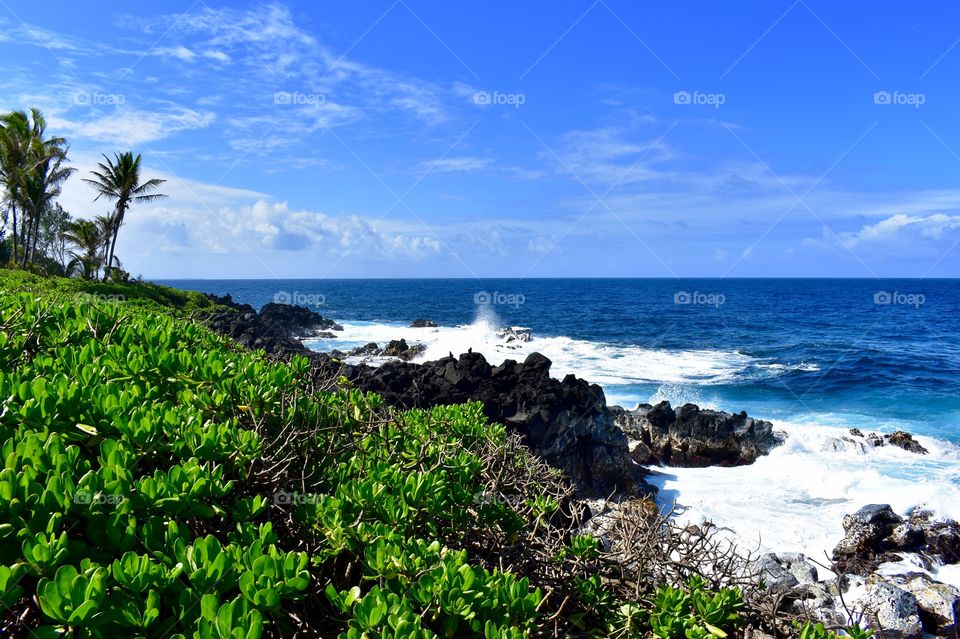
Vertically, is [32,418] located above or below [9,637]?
above

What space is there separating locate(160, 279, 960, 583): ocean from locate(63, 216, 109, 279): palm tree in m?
11.9

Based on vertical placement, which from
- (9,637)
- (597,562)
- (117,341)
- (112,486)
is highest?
(117,341)

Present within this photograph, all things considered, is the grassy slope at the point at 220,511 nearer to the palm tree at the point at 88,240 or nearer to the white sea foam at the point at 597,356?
the white sea foam at the point at 597,356

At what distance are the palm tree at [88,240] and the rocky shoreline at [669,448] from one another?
1017 inches

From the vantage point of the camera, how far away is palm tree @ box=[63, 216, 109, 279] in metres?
34.0

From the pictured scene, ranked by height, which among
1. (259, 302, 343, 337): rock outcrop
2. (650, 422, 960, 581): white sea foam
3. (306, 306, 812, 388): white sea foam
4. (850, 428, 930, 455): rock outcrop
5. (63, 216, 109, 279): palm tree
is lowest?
(650, 422, 960, 581): white sea foam

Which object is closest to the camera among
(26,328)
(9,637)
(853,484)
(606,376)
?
(9,637)

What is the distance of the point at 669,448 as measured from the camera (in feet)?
53.9

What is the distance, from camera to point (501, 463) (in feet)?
11.3

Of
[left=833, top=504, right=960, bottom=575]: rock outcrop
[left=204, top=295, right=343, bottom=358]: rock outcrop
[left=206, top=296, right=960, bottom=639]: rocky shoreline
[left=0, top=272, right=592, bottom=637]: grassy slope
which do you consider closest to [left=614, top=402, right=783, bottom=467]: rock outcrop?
[left=206, top=296, right=960, bottom=639]: rocky shoreline

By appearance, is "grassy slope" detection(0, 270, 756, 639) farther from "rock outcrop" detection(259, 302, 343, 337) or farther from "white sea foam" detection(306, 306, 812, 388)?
"rock outcrop" detection(259, 302, 343, 337)

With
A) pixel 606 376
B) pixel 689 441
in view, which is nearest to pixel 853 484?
pixel 689 441

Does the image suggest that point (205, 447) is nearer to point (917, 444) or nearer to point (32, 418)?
point (32, 418)

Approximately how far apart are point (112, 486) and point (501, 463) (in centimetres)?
210
